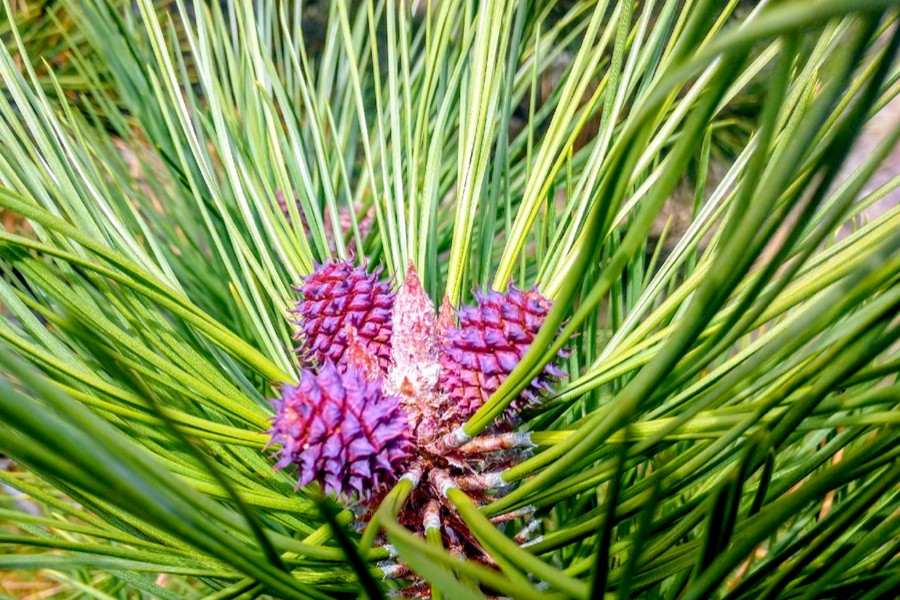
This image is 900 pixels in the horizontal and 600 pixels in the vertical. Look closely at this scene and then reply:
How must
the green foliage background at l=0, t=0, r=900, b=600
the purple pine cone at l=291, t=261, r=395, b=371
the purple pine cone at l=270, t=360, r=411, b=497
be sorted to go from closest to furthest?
the green foliage background at l=0, t=0, r=900, b=600, the purple pine cone at l=270, t=360, r=411, b=497, the purple pine cone at l=291, t=261, r=395, b=371

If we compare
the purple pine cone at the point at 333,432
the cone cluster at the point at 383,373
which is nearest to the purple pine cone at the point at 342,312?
the cone cluster at the point at 383,373

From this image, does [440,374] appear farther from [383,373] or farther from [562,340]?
[562,340]

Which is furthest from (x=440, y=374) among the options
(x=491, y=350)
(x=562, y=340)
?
(x=562, y=340)

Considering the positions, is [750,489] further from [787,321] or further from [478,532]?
[478,532]

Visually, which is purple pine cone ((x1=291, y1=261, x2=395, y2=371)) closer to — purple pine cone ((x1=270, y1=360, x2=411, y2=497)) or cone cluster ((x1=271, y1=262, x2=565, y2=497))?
cone cluster ((x1=271, y1=262, x2=565, y2=497))

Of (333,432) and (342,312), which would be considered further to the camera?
(342,312)

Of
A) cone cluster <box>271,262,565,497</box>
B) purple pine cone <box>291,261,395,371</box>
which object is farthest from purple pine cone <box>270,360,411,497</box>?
purple pine cone <box>291,261,395,371</box>
